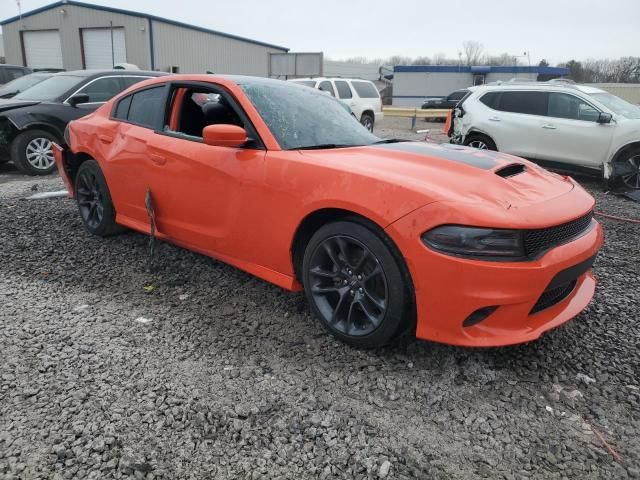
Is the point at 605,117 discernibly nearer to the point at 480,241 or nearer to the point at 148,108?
the point at 480,241

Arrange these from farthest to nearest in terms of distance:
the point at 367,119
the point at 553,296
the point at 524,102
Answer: the point at 367,119 → the point at 524,102 → the point at 553,296

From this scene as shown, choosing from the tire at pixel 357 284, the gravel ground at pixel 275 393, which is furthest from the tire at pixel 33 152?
the tire at pixel 357 284

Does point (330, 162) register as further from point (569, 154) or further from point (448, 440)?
point (569, 154)

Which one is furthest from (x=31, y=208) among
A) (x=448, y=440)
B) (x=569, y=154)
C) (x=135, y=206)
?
(x=569, y=154)

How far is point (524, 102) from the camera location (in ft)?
28.9

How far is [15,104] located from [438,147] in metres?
7.40

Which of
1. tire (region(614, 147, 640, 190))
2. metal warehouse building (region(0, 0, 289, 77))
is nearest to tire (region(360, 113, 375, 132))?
tire (region(614, 147, 640, 190))

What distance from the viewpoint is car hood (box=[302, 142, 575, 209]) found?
259 cm

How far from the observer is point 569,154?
8.14 m

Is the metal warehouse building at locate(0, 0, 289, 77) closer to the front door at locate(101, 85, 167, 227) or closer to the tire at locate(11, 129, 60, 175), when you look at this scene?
the tire at locate(11, 129, 60, 175)

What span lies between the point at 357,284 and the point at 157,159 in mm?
1933

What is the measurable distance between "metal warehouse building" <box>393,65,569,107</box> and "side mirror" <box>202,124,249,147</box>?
31.3m

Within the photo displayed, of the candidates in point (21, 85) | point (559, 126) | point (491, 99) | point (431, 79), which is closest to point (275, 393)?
point (559, 126)

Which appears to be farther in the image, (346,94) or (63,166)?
(346,94)
